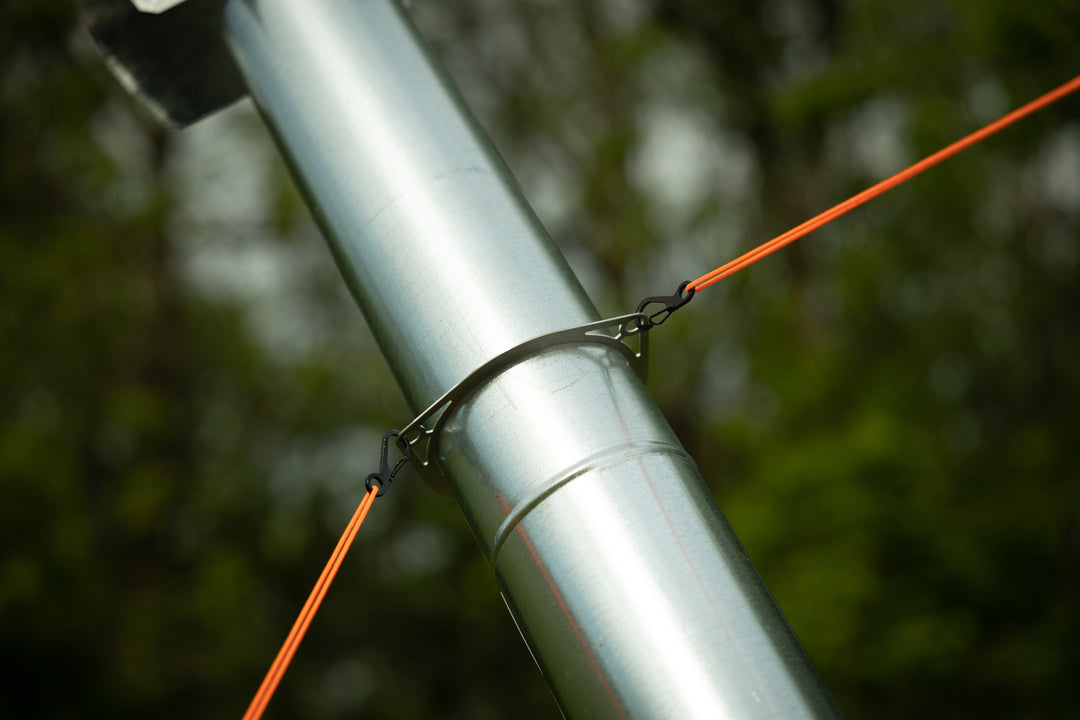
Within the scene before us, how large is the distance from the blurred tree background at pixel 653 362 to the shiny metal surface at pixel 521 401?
20.6 feet

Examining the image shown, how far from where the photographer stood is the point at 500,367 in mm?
1271

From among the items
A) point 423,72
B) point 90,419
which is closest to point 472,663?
point 90,419

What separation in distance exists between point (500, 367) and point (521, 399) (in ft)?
0.20

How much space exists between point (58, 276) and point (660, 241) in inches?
275

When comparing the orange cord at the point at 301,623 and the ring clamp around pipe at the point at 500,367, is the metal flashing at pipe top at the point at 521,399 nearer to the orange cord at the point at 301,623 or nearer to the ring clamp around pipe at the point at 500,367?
the ring clamp around pipe at the point at 500,367

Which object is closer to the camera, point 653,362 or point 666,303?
point 666,303

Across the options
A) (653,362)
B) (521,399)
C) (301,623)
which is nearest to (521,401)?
(521,399)

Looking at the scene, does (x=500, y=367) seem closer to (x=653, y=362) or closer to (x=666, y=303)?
(x=666, y=303)

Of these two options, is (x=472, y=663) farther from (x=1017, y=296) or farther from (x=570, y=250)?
(x=1017, y=296)

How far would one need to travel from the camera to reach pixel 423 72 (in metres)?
1.54

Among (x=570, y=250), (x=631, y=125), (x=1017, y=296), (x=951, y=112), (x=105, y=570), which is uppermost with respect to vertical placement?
(x=631, y=125)

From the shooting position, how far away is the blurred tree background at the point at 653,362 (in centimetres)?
789

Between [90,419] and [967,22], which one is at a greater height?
[90,419]

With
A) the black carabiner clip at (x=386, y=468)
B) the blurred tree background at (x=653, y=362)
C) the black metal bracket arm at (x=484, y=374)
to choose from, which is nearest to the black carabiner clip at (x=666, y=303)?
the black metal bracket arm at (x=484, y=374)
